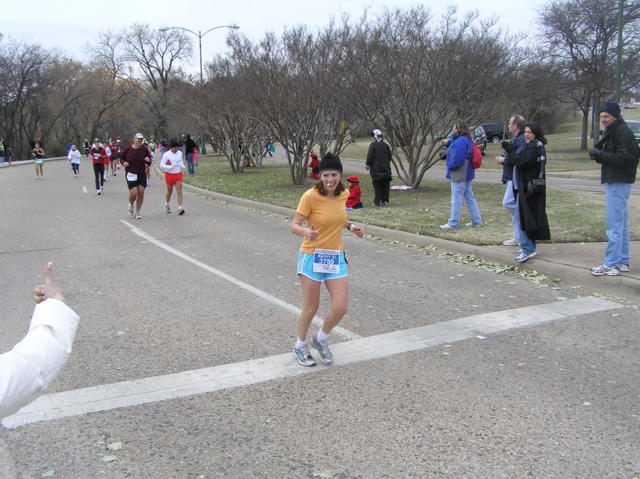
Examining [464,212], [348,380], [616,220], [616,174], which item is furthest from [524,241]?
[464,212]

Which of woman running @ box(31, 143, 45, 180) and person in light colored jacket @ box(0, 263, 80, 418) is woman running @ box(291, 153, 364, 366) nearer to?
person in light colored jacket @ box(0, 263, 80, 418)

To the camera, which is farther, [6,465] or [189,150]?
[189,150]

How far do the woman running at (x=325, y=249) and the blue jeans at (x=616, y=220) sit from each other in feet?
12.6

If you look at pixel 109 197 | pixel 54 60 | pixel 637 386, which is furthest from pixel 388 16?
pixel 54 60

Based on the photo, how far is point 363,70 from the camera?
51.0 feet

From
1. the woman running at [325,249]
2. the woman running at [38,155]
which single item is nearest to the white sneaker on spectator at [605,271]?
the woman running at [325,249]

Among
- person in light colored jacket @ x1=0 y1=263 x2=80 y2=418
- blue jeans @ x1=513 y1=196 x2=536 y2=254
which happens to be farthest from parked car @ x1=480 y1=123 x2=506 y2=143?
person in light colored jacket @ x1=0 y1=263 x2=80 y2=418

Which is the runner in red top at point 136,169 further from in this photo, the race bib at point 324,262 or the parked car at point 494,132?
the parked car at point 494,132

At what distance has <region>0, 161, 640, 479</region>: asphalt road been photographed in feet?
10.6

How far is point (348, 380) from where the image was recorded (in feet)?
14.1

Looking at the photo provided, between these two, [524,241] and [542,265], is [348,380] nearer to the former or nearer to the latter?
[542,265]

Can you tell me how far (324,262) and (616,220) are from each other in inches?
164

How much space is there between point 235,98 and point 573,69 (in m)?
18.8

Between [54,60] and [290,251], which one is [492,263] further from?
[54,60]
